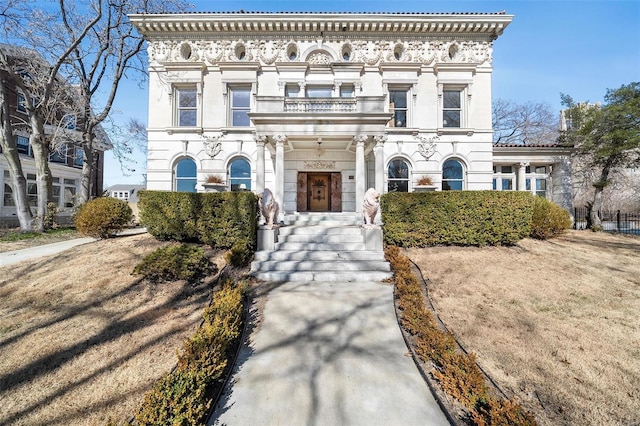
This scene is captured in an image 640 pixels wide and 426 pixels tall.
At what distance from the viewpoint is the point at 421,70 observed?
14.8m

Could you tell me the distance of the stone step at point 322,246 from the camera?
8.38 m

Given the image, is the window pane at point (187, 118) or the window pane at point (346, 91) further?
the window pane at point (187, 118)

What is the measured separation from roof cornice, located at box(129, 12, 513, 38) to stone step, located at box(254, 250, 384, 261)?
42.2ft

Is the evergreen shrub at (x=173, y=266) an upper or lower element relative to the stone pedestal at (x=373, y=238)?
lower

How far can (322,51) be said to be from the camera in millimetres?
14719

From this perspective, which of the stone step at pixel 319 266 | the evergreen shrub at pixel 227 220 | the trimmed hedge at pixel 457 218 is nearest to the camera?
the stone step at pixel 319 266

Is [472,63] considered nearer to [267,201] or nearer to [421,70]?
[421,70]

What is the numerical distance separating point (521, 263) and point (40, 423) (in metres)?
10.3

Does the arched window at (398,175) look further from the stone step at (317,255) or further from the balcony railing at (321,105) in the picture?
the stone step at (317,255)

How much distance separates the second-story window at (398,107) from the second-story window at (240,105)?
814 centimetres

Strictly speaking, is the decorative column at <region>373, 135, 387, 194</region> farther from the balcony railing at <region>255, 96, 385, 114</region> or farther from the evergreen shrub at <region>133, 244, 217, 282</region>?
the evergreen shrub at <region>133, 244, 217, 282</region>

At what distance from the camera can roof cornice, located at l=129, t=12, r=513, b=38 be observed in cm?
1406

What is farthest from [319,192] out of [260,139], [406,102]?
[406,102]

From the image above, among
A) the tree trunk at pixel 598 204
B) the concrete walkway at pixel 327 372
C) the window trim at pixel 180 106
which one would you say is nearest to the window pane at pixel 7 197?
the window trim at pixel 180 106
